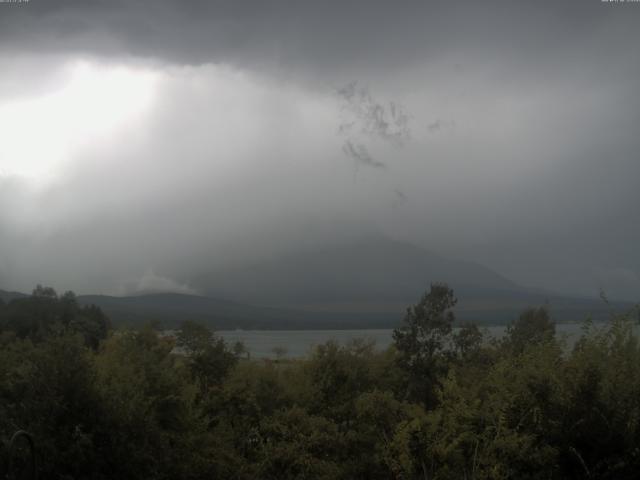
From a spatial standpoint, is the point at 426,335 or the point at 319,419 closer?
the point at 319,419

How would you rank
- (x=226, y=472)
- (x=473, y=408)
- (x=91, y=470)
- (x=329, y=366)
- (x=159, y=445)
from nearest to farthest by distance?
(x=91, y=470) → (x=159, y=445) → (x=473, y=408) → (x=226, y=472) → (x=329, y=366)

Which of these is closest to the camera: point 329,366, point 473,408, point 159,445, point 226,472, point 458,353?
point 159,445

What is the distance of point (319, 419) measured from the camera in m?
20.9

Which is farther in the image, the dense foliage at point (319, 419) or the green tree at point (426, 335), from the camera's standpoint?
the green tree at point (426, 335)

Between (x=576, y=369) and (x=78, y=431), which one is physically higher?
(x=576, y=369)

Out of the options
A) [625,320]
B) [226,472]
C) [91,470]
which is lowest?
[226,472]

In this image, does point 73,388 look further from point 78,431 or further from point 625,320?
point 625,320

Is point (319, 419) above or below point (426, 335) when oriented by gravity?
below

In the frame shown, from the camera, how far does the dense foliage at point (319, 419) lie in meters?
13.6

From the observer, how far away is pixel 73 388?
14.1 m

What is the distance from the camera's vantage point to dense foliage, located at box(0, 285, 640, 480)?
13641mm

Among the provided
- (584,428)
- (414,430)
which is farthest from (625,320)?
(414,430)

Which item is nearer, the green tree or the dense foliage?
the dense foliage

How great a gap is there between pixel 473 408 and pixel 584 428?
2.99 meters
